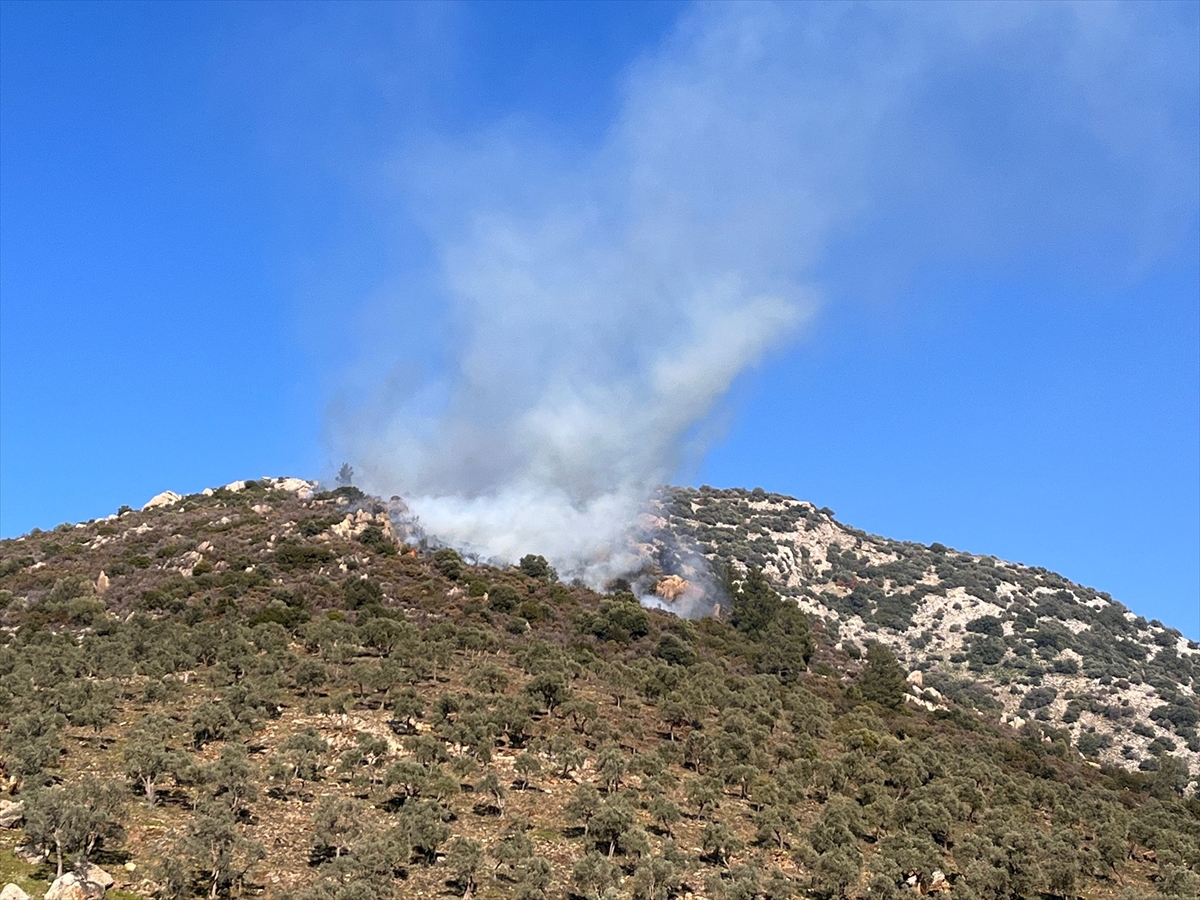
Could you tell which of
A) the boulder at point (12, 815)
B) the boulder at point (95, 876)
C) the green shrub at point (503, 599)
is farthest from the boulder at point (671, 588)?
the boulder at point (95, 876)

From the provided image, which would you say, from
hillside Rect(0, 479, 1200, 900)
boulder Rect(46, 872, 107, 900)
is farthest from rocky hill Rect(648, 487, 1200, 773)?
boulder Rect(46, 872, 107, 900)

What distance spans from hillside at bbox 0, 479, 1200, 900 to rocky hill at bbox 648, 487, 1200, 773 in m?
1.41

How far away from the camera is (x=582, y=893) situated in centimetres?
3909

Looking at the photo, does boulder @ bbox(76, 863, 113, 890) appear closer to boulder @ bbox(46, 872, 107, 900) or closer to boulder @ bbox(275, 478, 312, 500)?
boulder @ bbox(46, 872, 107, 900)

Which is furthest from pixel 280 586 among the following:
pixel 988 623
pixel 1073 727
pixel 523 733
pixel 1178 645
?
pixel 1178 645

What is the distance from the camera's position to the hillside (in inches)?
1570

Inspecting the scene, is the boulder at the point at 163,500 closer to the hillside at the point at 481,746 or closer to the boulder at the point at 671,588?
the hillside at the point at 481,746

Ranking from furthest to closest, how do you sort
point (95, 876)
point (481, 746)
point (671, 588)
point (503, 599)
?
point (671, 588) → point (503, 599) → point (481, 746) → point (95, 876)

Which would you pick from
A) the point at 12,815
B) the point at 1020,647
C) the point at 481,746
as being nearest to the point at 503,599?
the point at 481,746

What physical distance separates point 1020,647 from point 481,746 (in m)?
132

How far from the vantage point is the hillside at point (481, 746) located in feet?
131

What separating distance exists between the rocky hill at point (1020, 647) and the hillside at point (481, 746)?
4.63 ft

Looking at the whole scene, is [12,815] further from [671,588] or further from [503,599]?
[671,588]

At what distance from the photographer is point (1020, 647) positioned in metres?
158
